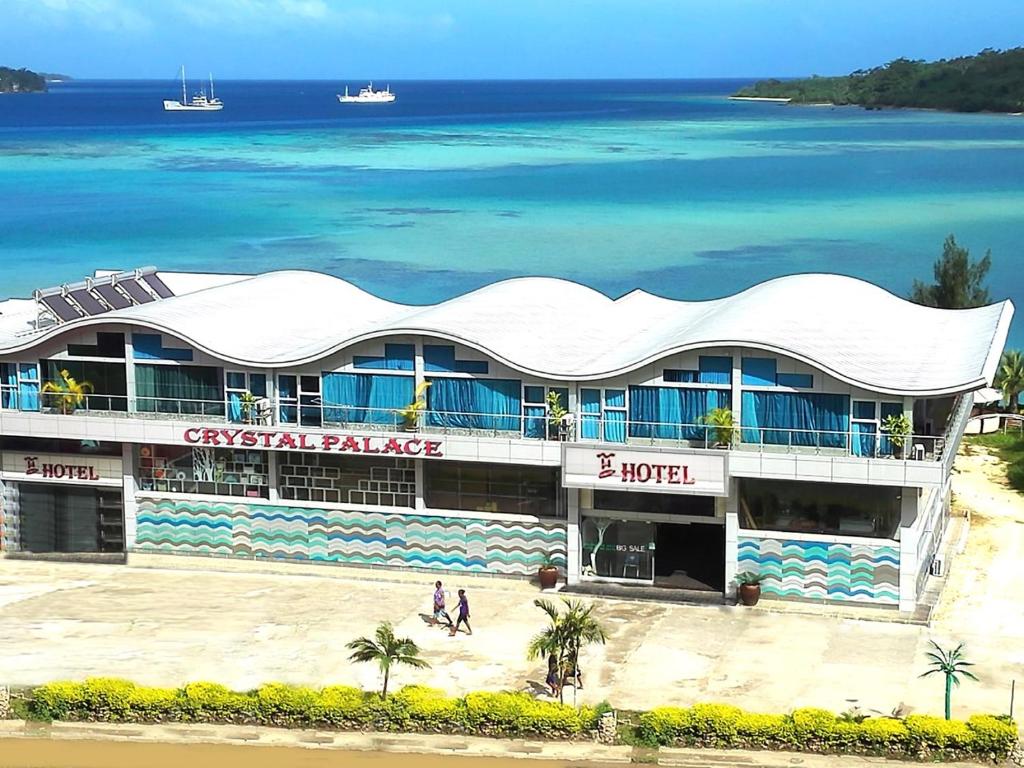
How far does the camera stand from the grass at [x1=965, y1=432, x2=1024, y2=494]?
148ft

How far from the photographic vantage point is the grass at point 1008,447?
45094 millimetres

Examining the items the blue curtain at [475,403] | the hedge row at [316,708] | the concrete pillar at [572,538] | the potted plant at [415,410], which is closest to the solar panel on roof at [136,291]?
the potted plant at [415,410]

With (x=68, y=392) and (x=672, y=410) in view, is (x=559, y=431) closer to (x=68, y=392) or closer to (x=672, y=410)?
(x=672, y=410)

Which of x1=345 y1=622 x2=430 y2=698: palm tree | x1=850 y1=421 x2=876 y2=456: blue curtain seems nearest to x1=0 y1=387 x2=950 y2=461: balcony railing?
x1=850 y1=421 x2=876 y2=456: blue curtain

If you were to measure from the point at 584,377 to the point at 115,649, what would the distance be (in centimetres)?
1204

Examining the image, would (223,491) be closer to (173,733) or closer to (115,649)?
(115,649)

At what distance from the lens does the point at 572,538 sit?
34656 millimetres

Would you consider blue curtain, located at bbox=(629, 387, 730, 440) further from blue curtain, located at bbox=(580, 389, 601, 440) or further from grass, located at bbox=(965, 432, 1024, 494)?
grass, located at bbox=(965, 432, 1024, 494)

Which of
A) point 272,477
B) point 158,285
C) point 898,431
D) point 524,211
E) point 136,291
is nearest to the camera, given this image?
point 898,431

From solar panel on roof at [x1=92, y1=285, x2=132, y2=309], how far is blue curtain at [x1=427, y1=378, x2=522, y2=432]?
11.9m

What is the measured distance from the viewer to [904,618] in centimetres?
3216

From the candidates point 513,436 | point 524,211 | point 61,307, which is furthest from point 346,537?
point 524,211

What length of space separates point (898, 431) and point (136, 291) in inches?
916

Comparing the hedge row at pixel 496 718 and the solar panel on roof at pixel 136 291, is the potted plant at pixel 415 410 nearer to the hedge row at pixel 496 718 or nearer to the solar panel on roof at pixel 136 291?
the hedge row at pixel 496 718
